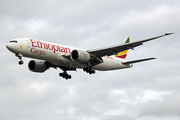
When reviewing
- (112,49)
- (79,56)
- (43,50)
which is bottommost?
(79,56)

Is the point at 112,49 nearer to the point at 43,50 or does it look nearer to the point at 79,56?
the point at 79,56

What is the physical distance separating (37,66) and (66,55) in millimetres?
6731

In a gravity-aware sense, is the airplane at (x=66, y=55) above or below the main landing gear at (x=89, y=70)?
above

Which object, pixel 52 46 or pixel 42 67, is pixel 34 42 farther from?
pixel 42 67

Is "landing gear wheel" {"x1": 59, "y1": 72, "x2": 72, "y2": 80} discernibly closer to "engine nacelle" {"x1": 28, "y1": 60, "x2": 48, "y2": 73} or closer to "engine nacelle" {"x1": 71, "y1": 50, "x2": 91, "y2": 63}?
"engine nacelle" {"x1": 28, "y1": 60, "x2": 48, "y2": 73}

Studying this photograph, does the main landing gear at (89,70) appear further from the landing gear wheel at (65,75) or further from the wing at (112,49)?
the landing gear wheel at (65,75)

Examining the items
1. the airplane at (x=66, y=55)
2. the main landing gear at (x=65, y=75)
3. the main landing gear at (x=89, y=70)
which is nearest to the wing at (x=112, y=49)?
the airplane at (x=66, y=55)

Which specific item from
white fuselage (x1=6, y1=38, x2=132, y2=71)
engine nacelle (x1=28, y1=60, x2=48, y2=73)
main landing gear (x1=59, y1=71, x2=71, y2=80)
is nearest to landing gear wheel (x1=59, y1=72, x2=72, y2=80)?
main landing gear (x1=59, y1=71, x2=71, y2=80)

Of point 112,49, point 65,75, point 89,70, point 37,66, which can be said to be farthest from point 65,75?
point 112,49

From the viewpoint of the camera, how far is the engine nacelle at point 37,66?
153ft

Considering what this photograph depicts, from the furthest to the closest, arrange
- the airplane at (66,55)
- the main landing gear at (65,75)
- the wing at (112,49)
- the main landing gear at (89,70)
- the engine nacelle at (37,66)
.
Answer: the main landing gear at (65,75) < the engine nacelle at (37,66) < the main landing gear at (89,70) < the wing at (112,49) < the airplane at (66,55)

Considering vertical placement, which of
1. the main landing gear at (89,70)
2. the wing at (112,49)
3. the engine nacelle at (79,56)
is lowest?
the main landing gear at (89,70)

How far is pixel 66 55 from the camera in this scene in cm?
4188

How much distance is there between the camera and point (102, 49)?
139 ft
